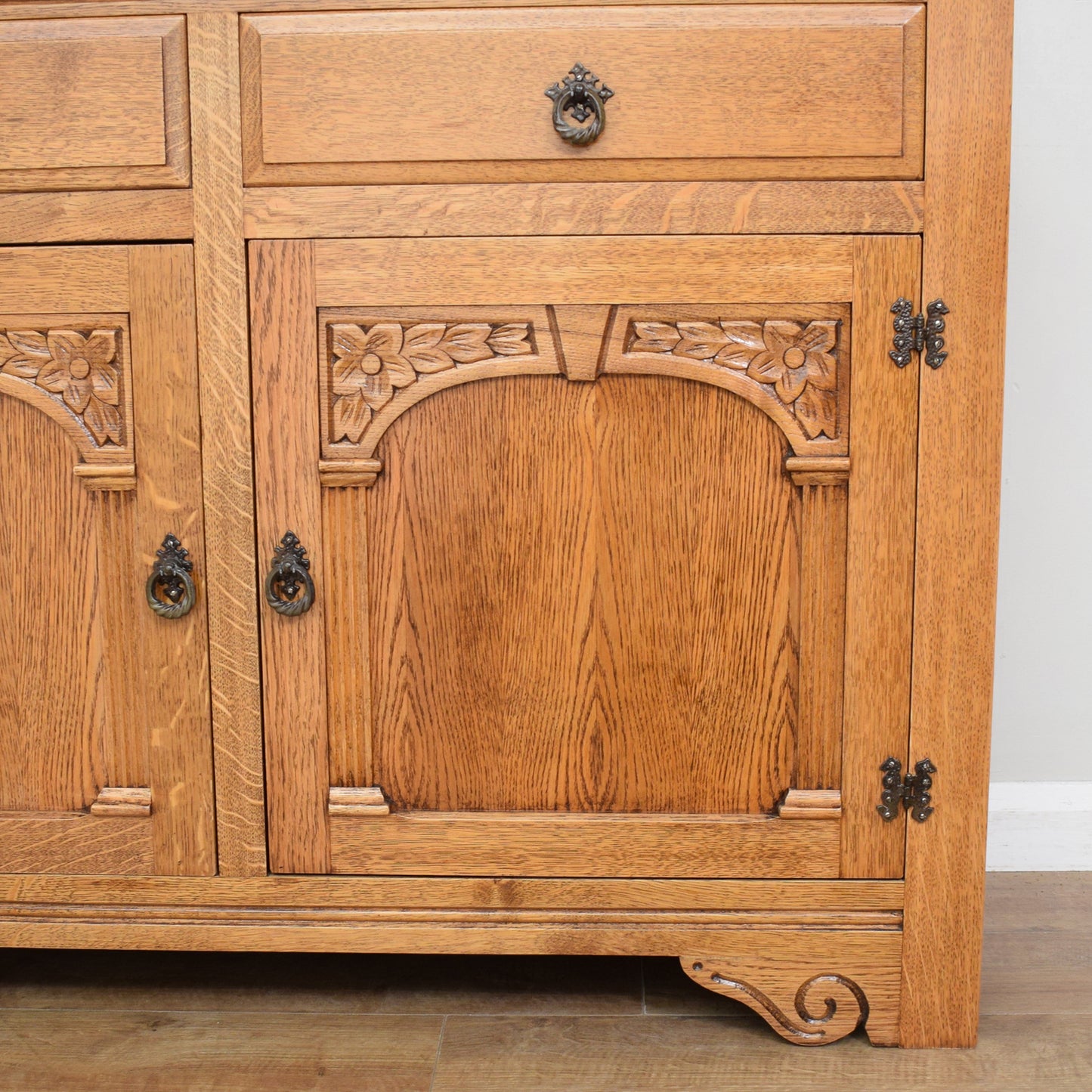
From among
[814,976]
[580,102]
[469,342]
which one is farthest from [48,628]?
[814,976]

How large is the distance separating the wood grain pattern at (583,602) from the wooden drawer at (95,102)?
34cm

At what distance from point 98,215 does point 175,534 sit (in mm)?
306

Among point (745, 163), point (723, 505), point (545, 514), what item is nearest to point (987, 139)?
point (745, 163)

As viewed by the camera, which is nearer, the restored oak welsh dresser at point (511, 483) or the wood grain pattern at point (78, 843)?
the restored oak welsh dresser at point (511, 483)

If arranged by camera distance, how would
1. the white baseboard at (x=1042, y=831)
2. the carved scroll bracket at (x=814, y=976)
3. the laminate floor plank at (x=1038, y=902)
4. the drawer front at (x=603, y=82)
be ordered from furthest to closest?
1. the white baseboard at (x=1042, y=831)
2. the laminate floor plank at (x=1038, y=902)
3. the carved scroll bracket at (x=814, y=976)
4. the drawer front at (x=603, y=82)

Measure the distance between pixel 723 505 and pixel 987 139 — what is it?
40cm

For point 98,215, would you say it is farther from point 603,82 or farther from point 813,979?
point 813,979

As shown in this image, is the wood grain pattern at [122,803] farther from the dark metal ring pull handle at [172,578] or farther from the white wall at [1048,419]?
the white wall at [1048,419]

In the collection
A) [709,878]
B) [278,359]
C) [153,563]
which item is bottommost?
[709,878]

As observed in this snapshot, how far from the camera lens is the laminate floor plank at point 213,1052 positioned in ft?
3.46

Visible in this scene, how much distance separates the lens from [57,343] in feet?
3.45

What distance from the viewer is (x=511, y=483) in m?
1.06

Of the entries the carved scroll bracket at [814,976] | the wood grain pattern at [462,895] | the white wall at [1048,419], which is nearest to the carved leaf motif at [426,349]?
the wood grain pattern at [462,895]

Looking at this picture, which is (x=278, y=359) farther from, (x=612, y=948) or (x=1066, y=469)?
(x=1066, y=469)
